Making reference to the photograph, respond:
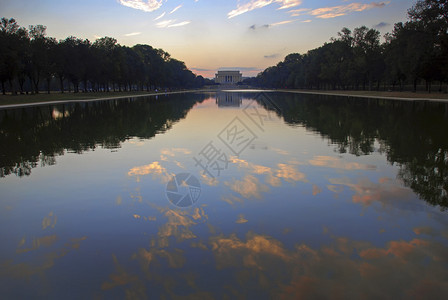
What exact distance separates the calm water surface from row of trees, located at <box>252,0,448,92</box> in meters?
51.3

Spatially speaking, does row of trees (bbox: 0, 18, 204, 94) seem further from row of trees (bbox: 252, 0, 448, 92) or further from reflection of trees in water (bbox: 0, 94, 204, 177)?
row of trees (bbox: 252, 0, 448, 92)

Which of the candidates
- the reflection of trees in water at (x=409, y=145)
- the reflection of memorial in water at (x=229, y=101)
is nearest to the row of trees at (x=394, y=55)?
the reflection of memorial in water at (x=229, y=101)

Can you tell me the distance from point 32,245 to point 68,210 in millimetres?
1839

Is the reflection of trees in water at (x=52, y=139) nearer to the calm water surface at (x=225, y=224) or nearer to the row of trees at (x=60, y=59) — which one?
the calm water surface at (x=225, y=224)

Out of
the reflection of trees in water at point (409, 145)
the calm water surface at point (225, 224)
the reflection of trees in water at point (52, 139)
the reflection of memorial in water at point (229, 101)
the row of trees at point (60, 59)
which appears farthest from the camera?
the row of trees at point (60, 59)

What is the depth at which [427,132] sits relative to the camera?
1961 centimetres

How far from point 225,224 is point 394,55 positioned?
7164 cm

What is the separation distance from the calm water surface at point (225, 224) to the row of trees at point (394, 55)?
51308 mm

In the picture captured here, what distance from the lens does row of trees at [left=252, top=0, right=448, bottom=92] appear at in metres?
55.4

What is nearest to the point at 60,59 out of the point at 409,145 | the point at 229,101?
the point at 229,101

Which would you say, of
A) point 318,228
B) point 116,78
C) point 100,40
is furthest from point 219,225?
point 100,40

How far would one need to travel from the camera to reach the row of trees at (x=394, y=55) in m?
55.4

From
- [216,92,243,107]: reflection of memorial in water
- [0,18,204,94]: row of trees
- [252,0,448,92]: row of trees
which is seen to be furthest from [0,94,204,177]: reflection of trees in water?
[252,0,448,92]: row of trees

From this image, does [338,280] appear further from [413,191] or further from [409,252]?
[413,191]
